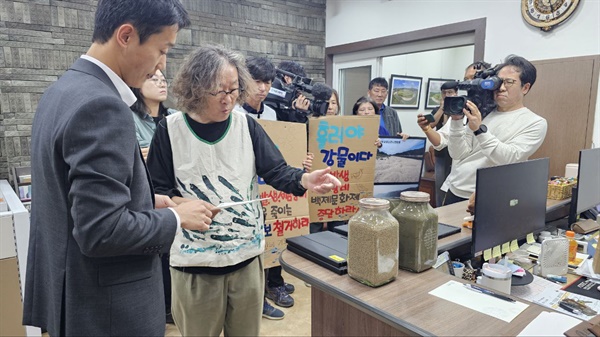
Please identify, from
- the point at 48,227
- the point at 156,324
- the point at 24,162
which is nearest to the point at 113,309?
the point at 156,324

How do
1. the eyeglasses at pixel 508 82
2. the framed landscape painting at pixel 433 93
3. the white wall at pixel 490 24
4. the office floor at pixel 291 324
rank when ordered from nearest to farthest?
1. the eyeglasses at pixel 508 82
2. the office floor at pixel 291 324
3. the white wall at pixel 490 24
4. the framed landscape painting at pixel 433 93

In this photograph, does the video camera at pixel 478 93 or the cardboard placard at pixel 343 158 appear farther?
the cardboard placard at pixel 343 158

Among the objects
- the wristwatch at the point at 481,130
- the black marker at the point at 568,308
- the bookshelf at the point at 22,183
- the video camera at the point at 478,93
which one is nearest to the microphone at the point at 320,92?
the video camera at the point at 478,93

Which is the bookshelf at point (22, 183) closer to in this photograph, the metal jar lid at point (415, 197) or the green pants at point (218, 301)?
the green pants at point (218, 301)

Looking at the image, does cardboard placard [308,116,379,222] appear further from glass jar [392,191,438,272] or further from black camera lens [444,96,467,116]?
glass jar [392,191,438,272]

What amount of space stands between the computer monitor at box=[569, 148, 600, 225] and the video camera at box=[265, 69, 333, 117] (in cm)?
134

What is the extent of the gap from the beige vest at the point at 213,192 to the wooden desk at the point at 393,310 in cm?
18

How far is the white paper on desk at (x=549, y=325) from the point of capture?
823 mm

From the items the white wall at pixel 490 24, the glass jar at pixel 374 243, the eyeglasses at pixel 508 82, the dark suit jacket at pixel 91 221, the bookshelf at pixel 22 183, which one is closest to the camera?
the dark suit jacket at pixel 91 221

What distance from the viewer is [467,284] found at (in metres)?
1.04

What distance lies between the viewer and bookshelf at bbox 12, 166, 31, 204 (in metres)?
2.23

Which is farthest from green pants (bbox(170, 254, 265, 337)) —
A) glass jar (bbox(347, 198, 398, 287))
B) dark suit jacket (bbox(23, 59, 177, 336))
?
glass jar (bbox(347, 198, 398, 287))

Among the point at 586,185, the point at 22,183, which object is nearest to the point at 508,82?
the point at 586,185

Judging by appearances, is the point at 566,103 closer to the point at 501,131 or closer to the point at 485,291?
the point at 501,131
